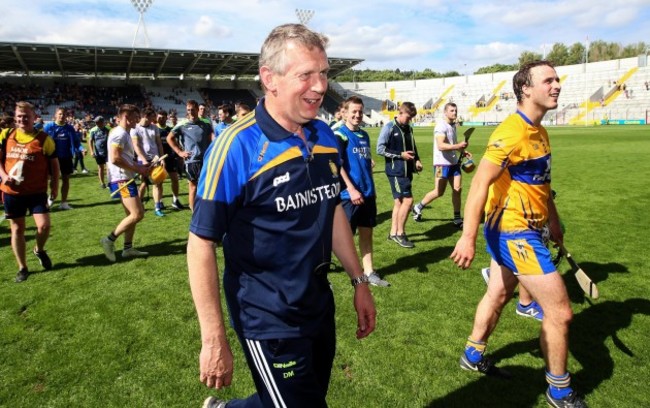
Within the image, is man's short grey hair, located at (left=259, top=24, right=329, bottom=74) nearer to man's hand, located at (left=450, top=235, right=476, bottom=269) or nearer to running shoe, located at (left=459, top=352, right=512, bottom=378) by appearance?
man's hand, located at (left=450, top=235, right=476, bottom=269)

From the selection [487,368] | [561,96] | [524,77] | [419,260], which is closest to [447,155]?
[419,260]

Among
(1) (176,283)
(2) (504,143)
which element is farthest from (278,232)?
(1) (176,283)

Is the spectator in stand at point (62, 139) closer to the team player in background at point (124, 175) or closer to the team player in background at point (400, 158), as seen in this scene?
the team player in background at point (124, 175)

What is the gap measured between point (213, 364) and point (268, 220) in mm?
647

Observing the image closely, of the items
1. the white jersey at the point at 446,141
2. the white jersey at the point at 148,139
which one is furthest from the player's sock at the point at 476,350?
the white jersey at the point at 148,139

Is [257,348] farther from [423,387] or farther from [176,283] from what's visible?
[176,283]

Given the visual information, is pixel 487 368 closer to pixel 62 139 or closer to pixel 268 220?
pixel 268 220

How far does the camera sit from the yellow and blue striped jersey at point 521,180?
3211mm

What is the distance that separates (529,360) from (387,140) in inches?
170

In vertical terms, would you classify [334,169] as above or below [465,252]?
above

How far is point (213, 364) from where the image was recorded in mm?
1816

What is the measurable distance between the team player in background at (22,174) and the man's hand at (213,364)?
569cm

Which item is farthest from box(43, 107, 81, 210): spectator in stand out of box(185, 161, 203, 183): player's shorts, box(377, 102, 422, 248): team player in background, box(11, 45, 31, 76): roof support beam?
box(11, 45, 31, 76): roof support beam

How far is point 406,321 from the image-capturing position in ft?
15.6
